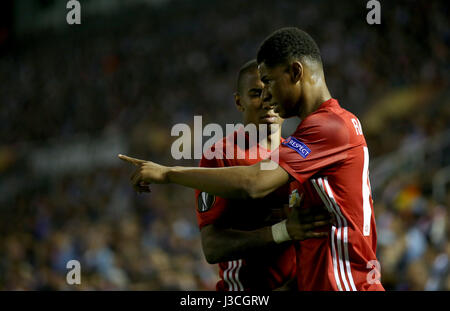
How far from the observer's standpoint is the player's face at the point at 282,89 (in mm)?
3217

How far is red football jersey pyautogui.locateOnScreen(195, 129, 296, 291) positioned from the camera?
3666 mm

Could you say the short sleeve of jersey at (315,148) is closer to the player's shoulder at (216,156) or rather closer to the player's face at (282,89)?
the player's face at (282,89)

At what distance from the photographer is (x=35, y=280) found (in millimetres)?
10781

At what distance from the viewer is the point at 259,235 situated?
342 centimetres

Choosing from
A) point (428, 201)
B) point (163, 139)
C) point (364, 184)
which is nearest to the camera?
point (364, 184)

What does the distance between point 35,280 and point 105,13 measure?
58.4 feet

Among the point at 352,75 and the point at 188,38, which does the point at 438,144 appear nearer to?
the point at 352,75

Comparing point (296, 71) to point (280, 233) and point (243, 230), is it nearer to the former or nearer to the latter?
point (280, 233)

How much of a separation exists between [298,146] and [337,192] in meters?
0.32

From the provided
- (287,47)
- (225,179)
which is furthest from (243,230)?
(287,47)

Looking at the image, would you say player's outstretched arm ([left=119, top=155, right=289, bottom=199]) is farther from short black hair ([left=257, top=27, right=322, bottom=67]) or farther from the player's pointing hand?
short black hair ([left=257, top=27, right=322, bottom=67])

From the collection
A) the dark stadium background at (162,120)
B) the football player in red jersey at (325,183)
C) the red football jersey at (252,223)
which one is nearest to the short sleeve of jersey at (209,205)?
the red football jersey at (252,223)

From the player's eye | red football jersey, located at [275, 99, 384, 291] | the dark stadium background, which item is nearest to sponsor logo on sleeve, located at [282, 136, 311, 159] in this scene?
red football jersey, located at [275, 99, 384, 291]
